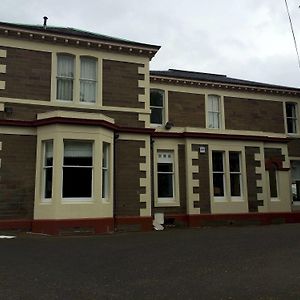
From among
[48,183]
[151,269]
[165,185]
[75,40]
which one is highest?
[75,40]

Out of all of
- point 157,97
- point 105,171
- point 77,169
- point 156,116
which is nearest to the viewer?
point 77,169

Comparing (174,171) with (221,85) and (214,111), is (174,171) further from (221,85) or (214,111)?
(221,85)

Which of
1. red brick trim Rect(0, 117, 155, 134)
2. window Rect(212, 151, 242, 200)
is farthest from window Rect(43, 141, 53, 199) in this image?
window Rect(212, 151, 242, 200)

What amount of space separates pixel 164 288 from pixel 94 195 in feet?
28.0

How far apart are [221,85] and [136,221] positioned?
8.83m

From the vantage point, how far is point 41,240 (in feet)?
39.6

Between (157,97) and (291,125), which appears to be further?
(291,125)

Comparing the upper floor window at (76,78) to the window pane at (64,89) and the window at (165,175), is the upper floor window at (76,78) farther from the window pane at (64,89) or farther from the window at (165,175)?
the window at (165,175)

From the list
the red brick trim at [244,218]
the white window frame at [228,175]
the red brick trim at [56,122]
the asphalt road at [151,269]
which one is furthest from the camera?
the white window frame at [228,175]

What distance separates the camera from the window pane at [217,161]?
743 inches

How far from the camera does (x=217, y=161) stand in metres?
19.0

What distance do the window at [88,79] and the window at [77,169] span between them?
7.14 feet

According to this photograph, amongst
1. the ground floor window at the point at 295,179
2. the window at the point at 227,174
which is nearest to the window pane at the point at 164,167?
the window at the point at 227,174

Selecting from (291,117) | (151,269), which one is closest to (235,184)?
(291,117)
